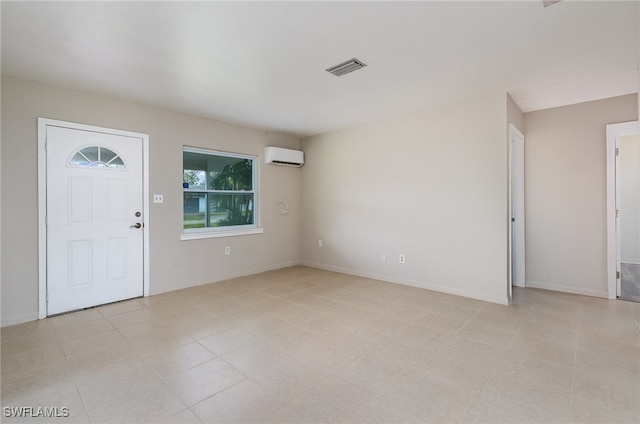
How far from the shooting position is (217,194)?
15.6ft

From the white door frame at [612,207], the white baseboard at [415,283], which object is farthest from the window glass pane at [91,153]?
the white door frame at [612,207]

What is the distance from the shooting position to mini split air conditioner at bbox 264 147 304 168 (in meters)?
5.12

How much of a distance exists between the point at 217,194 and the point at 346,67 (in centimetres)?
294

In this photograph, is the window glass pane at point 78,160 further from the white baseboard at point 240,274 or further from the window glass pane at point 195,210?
the white baseboard at point 240,274

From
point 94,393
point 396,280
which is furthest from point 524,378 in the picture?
point 94,393

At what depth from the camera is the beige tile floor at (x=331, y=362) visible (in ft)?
5.67

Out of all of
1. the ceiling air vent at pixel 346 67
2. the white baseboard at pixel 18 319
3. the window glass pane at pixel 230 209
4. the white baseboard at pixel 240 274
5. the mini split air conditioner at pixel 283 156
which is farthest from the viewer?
the mini split air conditioner at pixel 283 156

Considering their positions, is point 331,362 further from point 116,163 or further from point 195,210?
point 116,163

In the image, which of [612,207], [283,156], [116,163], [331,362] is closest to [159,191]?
[116,163]

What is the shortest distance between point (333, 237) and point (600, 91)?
3998 mm

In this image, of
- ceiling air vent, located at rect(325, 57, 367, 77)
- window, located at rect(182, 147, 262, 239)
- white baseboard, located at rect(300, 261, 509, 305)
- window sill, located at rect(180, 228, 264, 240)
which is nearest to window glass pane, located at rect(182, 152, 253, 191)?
window, located at rect(182, 147, 262, 239)

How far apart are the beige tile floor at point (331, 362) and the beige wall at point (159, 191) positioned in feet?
2.04

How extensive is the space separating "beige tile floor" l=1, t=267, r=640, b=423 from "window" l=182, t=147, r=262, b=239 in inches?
54.0

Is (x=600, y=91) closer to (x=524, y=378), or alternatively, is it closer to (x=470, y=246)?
(x=470, y=246)
